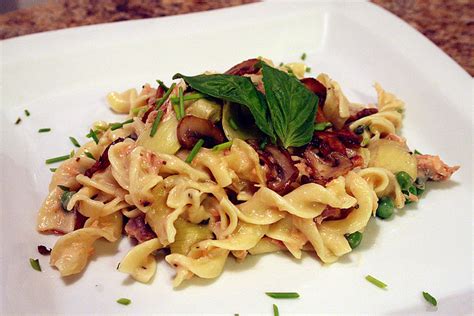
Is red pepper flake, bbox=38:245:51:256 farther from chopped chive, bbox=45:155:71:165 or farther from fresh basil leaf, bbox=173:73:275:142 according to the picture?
fresh basil leaf, bbox=173:73:275:142

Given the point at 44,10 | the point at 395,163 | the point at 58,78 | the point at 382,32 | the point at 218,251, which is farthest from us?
the point at 44,10

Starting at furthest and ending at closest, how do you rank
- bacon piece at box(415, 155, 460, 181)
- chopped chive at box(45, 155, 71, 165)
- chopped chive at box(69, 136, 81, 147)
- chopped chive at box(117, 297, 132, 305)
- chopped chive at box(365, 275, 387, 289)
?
chopped chive at box(69, 136, 81, 147)
chopped chive at box(45, 155, 71, 165)
bacon piece at box(415, 155, 460, 181)
chopped chive at box(365, 275, 387, 289)
chopped chive at box(117, 297, 132, 305)

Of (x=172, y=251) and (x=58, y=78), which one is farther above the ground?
(x=58, y=78)

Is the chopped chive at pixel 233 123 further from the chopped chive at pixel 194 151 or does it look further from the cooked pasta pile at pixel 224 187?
the chopped chive at pixel 194 151

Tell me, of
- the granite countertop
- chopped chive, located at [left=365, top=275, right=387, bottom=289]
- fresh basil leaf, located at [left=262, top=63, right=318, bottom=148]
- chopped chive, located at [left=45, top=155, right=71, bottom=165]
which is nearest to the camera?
chopped chive, located at [left=365, top=275, right=387, bottom=289]

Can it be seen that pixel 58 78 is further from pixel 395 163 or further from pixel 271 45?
pixel 395 163

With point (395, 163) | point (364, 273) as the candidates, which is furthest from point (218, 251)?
point (395, 163)

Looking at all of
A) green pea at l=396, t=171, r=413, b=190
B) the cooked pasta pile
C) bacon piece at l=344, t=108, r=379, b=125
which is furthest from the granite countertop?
the cooked pasta pile
